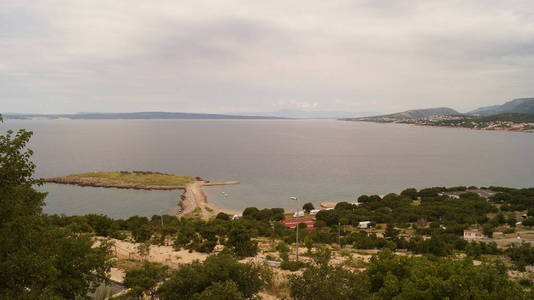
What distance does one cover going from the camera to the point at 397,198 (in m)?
44.0

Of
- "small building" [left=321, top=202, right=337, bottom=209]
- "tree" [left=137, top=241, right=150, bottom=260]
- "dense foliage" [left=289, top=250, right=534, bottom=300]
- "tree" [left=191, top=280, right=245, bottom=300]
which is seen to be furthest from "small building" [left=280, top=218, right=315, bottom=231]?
"tree" [left=191, top=280, right=245, bottom=300]

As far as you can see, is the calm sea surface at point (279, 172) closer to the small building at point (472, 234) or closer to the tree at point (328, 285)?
the small building at point (472, 234)

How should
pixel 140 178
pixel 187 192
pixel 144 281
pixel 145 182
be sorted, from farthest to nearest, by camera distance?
pixel 140 178
pixel 145 182
pixel 187 192
pixel 144 281

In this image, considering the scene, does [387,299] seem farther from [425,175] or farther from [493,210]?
[425,175]

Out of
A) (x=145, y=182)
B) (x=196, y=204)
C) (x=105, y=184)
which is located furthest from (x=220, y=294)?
(x=105, y=184)

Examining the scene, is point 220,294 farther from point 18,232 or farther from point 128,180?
point 128,180

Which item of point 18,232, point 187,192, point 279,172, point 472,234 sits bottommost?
point 187,192

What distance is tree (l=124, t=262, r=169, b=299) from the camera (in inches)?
476

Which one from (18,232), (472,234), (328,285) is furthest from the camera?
(472,234)

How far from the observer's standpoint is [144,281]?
12555 mm

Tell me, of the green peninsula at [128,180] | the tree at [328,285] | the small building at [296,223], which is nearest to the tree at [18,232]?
the tree at [328,285]

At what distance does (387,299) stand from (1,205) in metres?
11.2

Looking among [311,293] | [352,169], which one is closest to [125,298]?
[311,293]

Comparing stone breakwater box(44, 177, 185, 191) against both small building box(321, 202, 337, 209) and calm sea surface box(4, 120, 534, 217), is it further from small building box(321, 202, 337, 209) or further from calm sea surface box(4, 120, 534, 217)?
small building box(321, 202, 337, 209)
